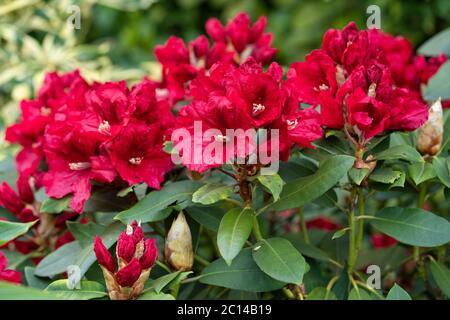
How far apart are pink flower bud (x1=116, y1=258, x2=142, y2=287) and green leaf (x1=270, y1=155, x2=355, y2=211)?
10.9 inches

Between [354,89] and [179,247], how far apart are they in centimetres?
38

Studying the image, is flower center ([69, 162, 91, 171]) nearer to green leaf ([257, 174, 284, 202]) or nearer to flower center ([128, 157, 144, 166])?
flower center ([128, 157, 144, 166])

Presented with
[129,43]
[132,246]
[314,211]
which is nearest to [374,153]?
[132,246]

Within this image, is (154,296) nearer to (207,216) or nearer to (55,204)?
(207,216)

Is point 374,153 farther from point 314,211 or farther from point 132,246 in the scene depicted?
point 314,211

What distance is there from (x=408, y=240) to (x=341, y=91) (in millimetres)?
270

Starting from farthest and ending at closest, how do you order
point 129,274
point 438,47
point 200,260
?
point 438,47 → point 200,260 → point 129,274

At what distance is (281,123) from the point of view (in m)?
1.08

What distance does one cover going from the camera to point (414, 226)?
1.18 metres

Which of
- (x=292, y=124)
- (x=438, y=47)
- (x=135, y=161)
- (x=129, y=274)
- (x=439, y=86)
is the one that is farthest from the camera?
(x=438, y=47)

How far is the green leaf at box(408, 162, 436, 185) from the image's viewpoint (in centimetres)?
116

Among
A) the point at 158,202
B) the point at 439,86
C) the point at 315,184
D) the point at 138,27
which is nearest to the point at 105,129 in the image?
the point at 158,202

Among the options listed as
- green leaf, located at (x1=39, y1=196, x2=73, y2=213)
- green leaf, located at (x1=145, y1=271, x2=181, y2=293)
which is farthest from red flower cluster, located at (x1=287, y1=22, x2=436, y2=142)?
green leaf, located at (x1=39, y1=196, x2=73, y2=213)

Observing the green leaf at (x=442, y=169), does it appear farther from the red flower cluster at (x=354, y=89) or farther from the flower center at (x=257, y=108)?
the flower center at (x=257, y=108)
